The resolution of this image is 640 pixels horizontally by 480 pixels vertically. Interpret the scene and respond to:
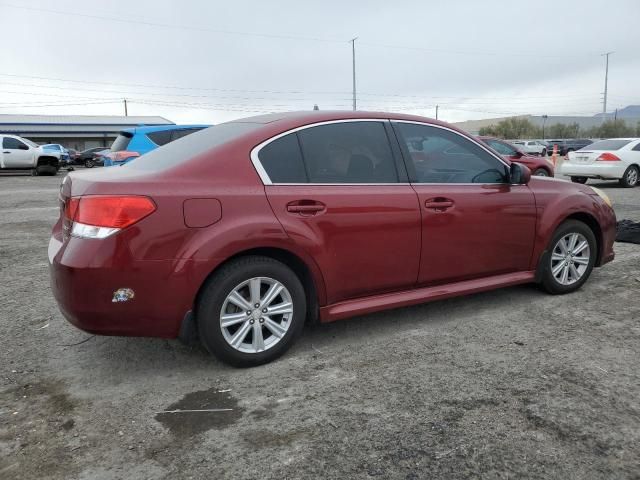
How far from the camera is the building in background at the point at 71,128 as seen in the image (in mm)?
56188

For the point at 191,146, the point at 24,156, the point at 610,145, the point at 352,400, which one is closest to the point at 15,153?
the point at 24,156

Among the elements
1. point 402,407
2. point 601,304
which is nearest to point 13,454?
point 402,407

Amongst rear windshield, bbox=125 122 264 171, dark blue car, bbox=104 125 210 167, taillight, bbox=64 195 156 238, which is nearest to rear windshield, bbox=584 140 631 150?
dark blue car, bbox=104 125 210 167

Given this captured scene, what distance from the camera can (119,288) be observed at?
304 cm

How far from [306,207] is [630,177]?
14.1 metres

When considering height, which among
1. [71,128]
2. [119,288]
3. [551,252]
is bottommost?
[551,252]

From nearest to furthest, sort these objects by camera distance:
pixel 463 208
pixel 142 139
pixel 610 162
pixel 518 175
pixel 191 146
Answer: pixel 191 146, pixel 463 208, pixel 518 175, pixel 142 139, pixel 610 162

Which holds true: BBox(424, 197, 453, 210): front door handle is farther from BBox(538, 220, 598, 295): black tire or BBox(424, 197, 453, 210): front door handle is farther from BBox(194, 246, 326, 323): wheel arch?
BBox(538, 220, 598, 295): black tire

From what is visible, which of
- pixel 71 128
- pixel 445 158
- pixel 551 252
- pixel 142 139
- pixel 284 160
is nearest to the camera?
pixel 284 160

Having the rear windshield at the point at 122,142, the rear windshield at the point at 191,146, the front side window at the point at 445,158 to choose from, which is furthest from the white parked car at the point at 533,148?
the rear windshield at the point at 191,146

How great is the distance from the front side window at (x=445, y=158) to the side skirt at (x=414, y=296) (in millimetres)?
795

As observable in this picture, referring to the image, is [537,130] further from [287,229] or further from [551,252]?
[287,229]

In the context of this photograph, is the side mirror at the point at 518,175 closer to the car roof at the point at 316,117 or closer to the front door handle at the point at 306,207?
the car roof at the point at 316,117

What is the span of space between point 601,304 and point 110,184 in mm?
3923
